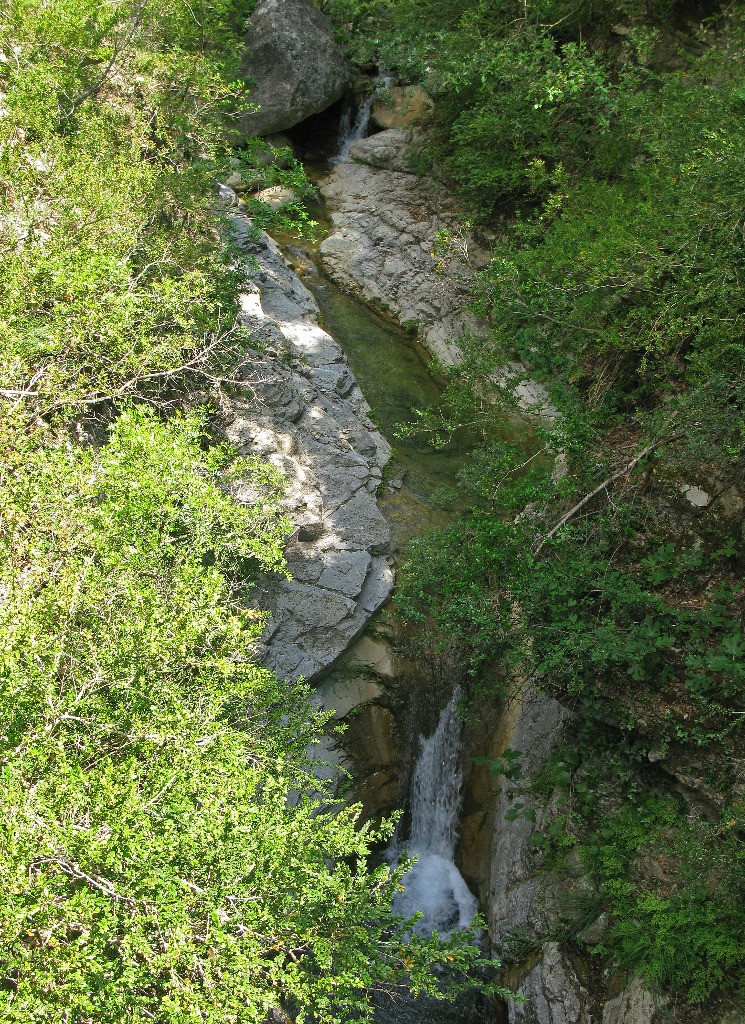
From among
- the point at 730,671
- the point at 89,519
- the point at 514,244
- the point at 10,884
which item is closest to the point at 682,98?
the point at 514,244

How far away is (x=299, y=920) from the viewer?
420 centimetres

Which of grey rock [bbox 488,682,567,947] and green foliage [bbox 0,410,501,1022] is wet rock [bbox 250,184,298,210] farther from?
grey rock [bbox 488,682,567,947]

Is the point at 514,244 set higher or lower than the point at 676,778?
higher

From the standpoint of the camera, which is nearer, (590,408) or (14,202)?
(14,202)

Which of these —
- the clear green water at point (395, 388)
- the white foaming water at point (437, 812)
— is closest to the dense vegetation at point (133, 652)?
the white foaming water at point (437, 812)

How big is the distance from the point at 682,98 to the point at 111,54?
6590mm

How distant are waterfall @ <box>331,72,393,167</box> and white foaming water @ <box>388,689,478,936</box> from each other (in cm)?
1297

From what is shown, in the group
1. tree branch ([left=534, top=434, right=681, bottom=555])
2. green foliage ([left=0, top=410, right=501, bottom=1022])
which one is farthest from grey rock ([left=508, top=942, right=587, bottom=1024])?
tree branch ([left=534, top=434, right=681, bottom=555])

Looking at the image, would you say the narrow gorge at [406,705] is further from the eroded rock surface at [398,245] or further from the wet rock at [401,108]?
the wet rock at [401,108]

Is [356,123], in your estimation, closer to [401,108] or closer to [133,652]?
[401,108]

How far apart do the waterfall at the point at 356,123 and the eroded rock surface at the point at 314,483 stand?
24.4ft

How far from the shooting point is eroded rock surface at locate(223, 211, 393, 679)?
295 inches

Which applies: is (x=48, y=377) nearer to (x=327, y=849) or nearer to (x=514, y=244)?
(x=327, y=849)

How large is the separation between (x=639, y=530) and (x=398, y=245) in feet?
27.8
